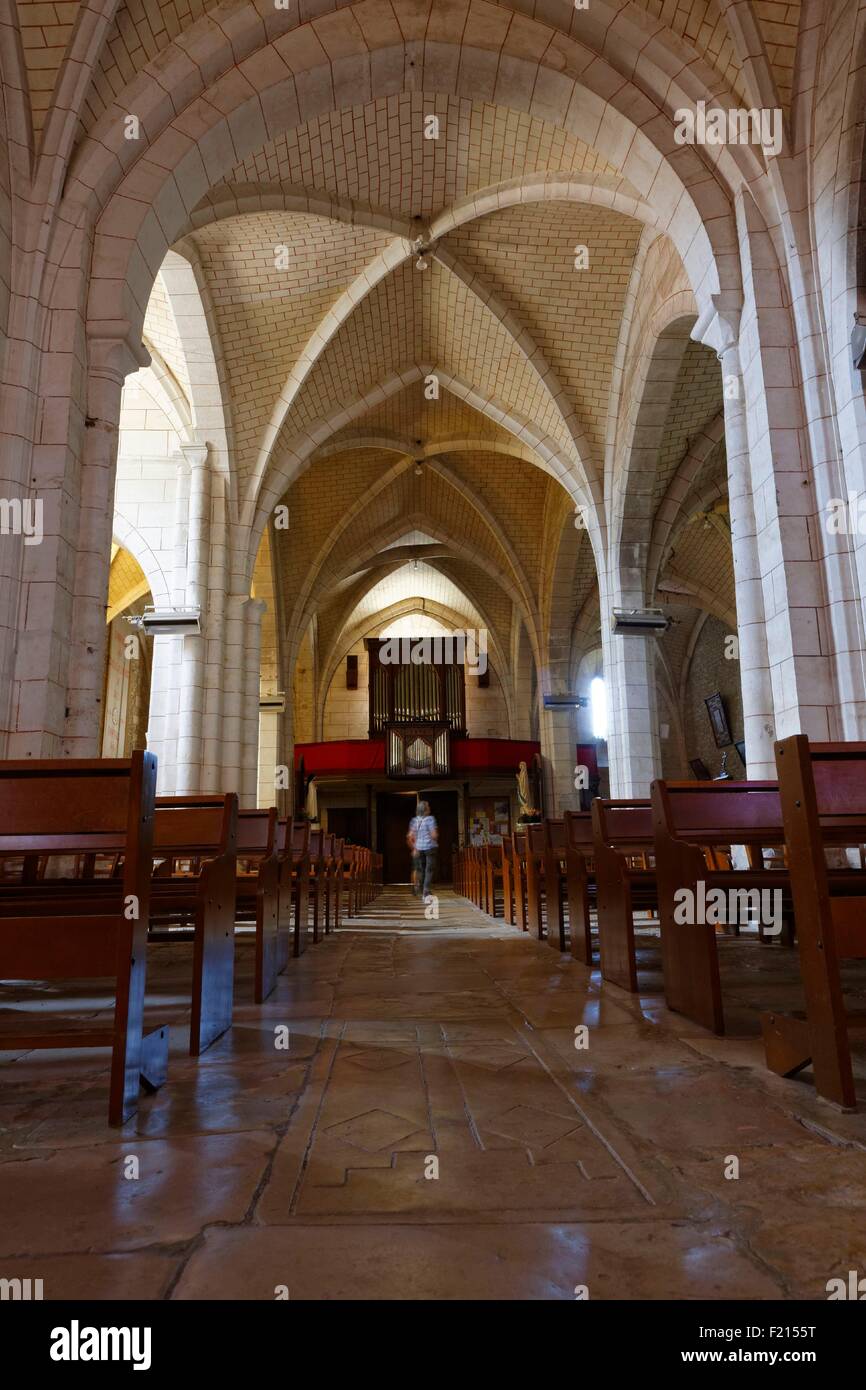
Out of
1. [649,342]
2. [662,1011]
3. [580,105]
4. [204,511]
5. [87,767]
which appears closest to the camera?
[87,767]

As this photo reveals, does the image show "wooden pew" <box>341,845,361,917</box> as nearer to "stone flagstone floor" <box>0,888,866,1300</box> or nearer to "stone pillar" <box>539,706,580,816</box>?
"stone pillar" <box>539,706,580,816</box>

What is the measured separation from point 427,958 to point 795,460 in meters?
4.19

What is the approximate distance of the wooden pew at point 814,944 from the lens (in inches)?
84.1

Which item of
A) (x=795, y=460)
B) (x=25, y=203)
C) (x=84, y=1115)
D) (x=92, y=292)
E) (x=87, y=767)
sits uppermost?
(x=25, y=203)

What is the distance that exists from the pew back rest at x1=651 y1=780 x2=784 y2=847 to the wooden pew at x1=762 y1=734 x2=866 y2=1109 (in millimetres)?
802

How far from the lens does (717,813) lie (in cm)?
340

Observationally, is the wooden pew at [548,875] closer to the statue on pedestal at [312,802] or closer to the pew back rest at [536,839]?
the pew back rest at [536,839]

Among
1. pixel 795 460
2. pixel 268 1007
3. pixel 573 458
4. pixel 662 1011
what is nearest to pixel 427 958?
pixel 268 1007

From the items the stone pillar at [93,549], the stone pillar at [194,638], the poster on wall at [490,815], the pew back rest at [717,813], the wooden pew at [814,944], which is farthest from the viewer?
the poster on wall at [490,815]

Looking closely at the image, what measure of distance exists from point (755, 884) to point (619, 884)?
3.50 ft

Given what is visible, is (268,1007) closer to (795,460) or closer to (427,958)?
(427,958)

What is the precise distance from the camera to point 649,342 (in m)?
9.53

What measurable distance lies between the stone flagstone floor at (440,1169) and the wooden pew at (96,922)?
0.53 feet

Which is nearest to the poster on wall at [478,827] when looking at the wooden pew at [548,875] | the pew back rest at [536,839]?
the wooden pew at [548,875]
